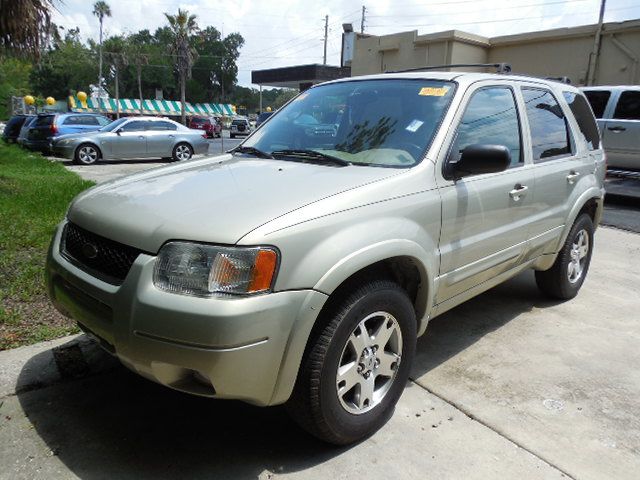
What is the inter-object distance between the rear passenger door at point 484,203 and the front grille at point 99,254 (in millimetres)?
1660

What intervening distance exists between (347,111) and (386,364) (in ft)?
5.49

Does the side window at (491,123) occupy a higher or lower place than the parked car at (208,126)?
higher

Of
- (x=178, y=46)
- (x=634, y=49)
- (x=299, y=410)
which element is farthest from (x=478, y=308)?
(x=178, y=46)

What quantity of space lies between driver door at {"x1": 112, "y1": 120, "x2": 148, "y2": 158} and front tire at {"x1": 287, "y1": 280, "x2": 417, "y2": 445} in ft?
50.9

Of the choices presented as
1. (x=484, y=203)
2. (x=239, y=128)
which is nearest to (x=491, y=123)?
(x=484, y=203)

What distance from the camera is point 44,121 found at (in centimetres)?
1805

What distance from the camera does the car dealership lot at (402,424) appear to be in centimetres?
260

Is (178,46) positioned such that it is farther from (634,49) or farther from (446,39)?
(634,49)

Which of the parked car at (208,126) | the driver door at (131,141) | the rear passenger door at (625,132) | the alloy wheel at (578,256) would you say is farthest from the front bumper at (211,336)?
the parked car at (208,126)

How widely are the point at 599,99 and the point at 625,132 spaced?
1139mm

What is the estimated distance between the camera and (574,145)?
15.1 feet

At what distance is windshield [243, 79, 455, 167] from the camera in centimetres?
318

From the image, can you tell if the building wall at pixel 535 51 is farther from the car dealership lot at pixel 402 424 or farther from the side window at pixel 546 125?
the car dealership lot at pixel 402 424

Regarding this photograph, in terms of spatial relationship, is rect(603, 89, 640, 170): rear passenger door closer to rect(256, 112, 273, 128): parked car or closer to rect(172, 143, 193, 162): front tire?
rect(256, 112, 273, 128): parked car
